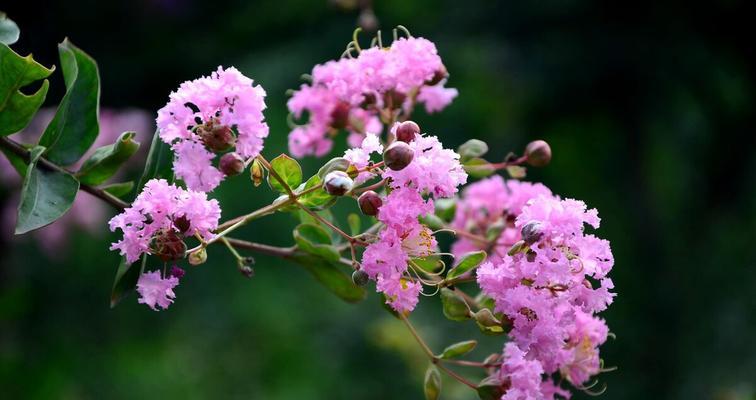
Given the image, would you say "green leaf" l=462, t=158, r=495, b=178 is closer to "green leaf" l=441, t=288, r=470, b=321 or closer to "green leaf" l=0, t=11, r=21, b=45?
"green leaf" l=441, t=288, r=470, b=321

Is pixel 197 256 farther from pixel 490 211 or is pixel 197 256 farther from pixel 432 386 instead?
pixel 490 211

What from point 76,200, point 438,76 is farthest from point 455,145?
point 438,76

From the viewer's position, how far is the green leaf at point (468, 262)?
0.64 m

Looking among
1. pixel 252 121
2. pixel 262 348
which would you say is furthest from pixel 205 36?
pixel 252 121

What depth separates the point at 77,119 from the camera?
0.70 m

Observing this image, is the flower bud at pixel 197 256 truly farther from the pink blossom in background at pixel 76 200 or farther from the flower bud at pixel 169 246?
the pink blossom in background at pixel 76 200

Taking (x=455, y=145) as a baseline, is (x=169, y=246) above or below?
above

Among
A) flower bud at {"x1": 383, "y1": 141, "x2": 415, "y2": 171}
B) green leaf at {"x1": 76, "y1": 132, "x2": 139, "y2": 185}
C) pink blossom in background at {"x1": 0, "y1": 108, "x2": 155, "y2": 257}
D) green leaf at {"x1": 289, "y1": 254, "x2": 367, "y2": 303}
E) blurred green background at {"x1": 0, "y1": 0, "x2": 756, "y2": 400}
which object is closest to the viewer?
flower bud at {"x1": 383, "y1": 141, "x2": 415, "y2": 171}

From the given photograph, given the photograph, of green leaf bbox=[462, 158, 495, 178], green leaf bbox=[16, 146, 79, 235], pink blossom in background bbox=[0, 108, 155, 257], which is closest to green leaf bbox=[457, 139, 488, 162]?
green leaf bbox=[462, 158, 495, 178]

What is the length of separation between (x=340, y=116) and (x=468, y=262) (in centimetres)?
23

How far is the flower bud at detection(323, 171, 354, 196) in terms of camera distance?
0.58m

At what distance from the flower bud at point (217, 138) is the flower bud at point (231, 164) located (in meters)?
0.01

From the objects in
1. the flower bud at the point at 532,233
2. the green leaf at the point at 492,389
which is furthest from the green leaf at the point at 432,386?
the flower bud at the point at 532,233

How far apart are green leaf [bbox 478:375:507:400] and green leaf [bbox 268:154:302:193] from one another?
0.22m
